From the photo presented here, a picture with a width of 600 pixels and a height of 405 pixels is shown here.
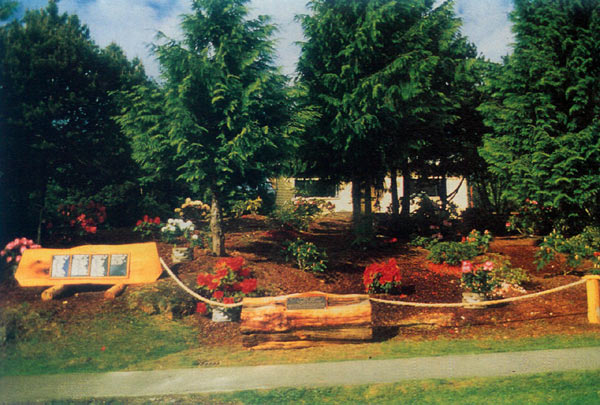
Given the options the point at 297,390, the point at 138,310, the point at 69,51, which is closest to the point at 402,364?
the point at 297,390

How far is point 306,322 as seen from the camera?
23.0 feet

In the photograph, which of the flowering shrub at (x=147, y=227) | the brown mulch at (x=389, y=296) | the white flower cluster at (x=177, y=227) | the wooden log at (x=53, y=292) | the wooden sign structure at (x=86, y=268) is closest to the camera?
the brown mulch at (x=389, y=296)

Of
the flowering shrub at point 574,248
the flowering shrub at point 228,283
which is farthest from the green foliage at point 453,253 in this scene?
the flowering shrub at point 228,283

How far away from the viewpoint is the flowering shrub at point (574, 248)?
10.3 metres

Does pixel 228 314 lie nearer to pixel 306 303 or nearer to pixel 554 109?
pixel 306 303

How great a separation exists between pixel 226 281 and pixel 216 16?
5763 millimetres

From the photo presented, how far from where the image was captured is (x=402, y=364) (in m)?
6.26

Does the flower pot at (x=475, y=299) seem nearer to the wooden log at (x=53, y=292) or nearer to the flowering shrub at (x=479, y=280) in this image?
the flowering shrub at (x=479, y=280)

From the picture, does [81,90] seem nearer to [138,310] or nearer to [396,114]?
[138,310]

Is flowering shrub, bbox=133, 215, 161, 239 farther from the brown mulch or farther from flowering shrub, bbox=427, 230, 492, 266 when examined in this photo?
flowering shrub, bbox=427, 230, 492, 266

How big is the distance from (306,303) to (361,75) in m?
8.63

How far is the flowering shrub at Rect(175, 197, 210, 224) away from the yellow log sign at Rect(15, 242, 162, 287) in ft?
13.1

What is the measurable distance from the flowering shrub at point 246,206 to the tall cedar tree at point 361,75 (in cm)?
218

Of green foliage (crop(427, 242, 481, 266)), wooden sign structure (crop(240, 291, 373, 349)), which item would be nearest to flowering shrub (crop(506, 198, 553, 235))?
green foliage (crop(427, 242, 481, 266))
